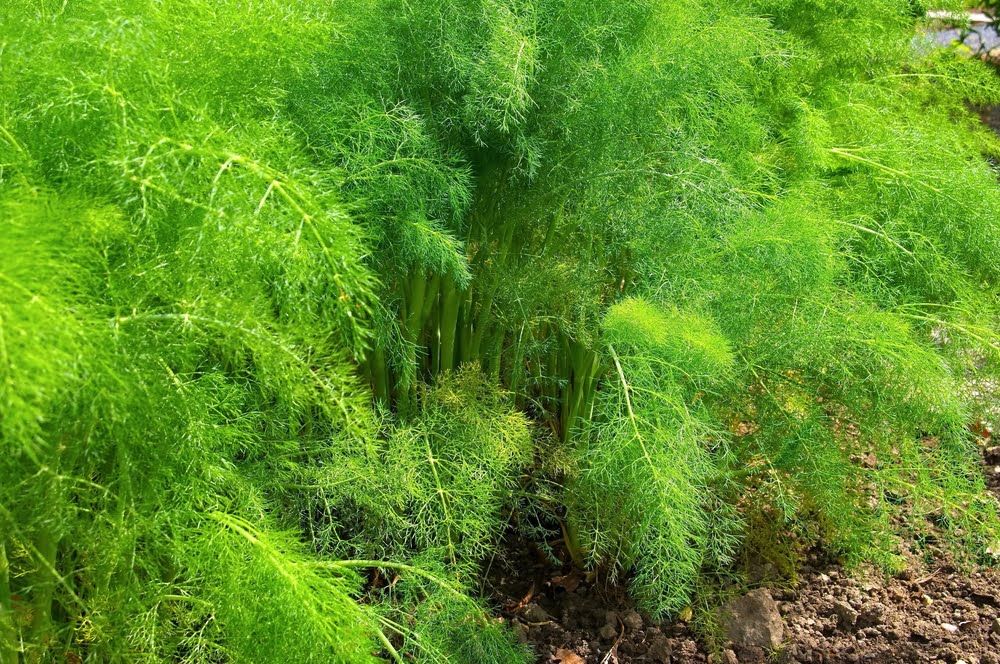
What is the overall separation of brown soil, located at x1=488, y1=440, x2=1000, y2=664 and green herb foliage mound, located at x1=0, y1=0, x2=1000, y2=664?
0.11 metres

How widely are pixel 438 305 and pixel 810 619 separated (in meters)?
1.34

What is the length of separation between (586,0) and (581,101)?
224 mm

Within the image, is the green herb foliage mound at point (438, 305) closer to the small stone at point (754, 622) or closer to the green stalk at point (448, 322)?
the green stalk at point (448, 322)

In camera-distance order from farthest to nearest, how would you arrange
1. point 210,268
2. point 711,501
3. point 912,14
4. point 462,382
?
point 912,14 → point 711,501 → point 462,382 → point 210,268

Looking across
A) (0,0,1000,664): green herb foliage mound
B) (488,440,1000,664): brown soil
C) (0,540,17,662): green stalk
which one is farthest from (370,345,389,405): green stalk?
(0,540,17,662): green stalk

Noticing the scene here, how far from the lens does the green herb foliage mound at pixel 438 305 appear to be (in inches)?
63.4

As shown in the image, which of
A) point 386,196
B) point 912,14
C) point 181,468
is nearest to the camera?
point 181,468

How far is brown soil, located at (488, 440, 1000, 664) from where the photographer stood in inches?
106

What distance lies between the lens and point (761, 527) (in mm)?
2961

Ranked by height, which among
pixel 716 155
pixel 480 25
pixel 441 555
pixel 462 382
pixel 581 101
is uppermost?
pixel 480 25

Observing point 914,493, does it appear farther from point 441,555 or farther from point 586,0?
point 586,0

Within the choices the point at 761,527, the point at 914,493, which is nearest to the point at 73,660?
the point at 761,527

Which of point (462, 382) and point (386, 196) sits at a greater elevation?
point (386, 196)

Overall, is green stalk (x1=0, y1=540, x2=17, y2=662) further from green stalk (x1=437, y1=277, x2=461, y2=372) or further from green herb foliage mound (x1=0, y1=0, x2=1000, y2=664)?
green stalk (x1=437, y1=277, x2=461, y2=372)
